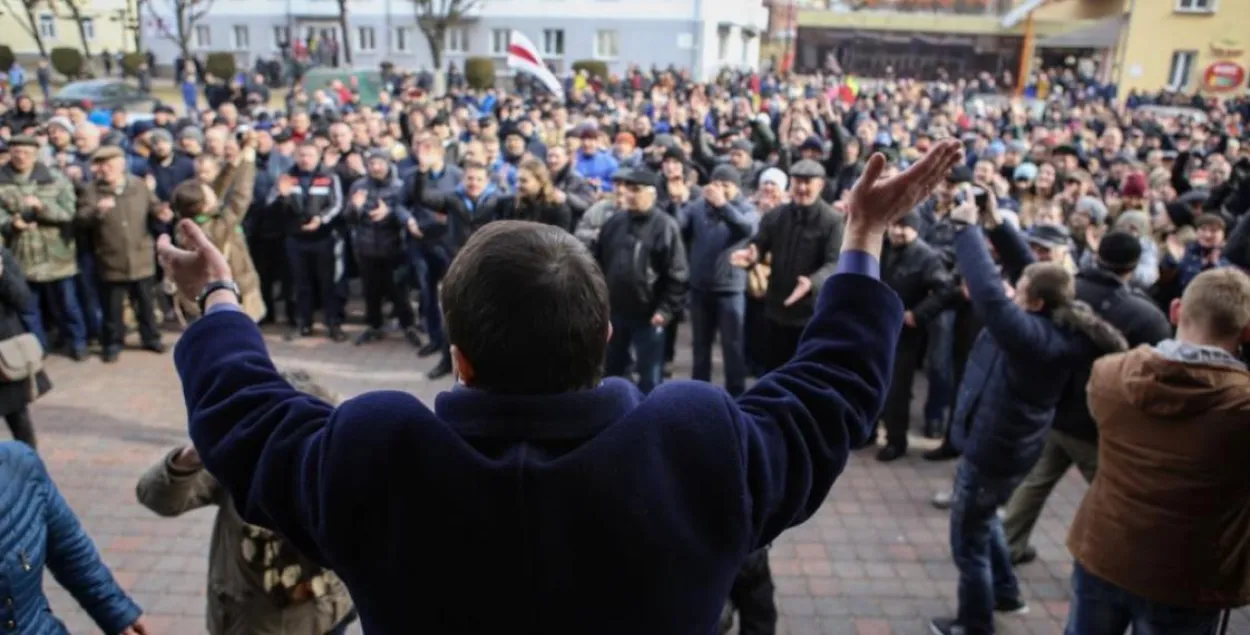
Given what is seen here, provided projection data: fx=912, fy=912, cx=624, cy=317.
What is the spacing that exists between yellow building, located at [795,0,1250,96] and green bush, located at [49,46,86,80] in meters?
34.7

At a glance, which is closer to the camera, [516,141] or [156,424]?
[156,424]

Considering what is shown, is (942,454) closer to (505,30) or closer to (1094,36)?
(505,30)

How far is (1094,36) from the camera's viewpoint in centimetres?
3962

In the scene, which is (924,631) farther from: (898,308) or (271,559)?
(898,308)

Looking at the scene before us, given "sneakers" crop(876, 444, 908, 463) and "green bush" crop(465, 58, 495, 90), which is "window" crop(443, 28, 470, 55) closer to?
"green bush" crop(465, 58, 495, 90)

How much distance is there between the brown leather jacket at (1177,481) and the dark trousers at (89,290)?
25.1ft

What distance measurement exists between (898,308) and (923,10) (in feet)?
177

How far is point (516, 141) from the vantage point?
996 cm

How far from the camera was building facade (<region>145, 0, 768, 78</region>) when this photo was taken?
38.1 m

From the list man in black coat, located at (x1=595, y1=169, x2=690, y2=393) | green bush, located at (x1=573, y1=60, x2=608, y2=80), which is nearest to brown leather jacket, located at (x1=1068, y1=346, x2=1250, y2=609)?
man in black coat, located at (x1=595, y1=169, x2=690, y2=393)

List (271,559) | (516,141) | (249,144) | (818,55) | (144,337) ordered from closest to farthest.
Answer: (271,559) < (144,337) < (249,144) < (516,141) < (818,55)

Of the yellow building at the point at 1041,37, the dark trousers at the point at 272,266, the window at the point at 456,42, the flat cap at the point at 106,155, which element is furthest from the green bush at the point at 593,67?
the flat cap at the point at 106,155

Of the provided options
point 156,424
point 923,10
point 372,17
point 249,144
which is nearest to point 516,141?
point 249,144

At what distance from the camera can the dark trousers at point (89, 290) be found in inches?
300
